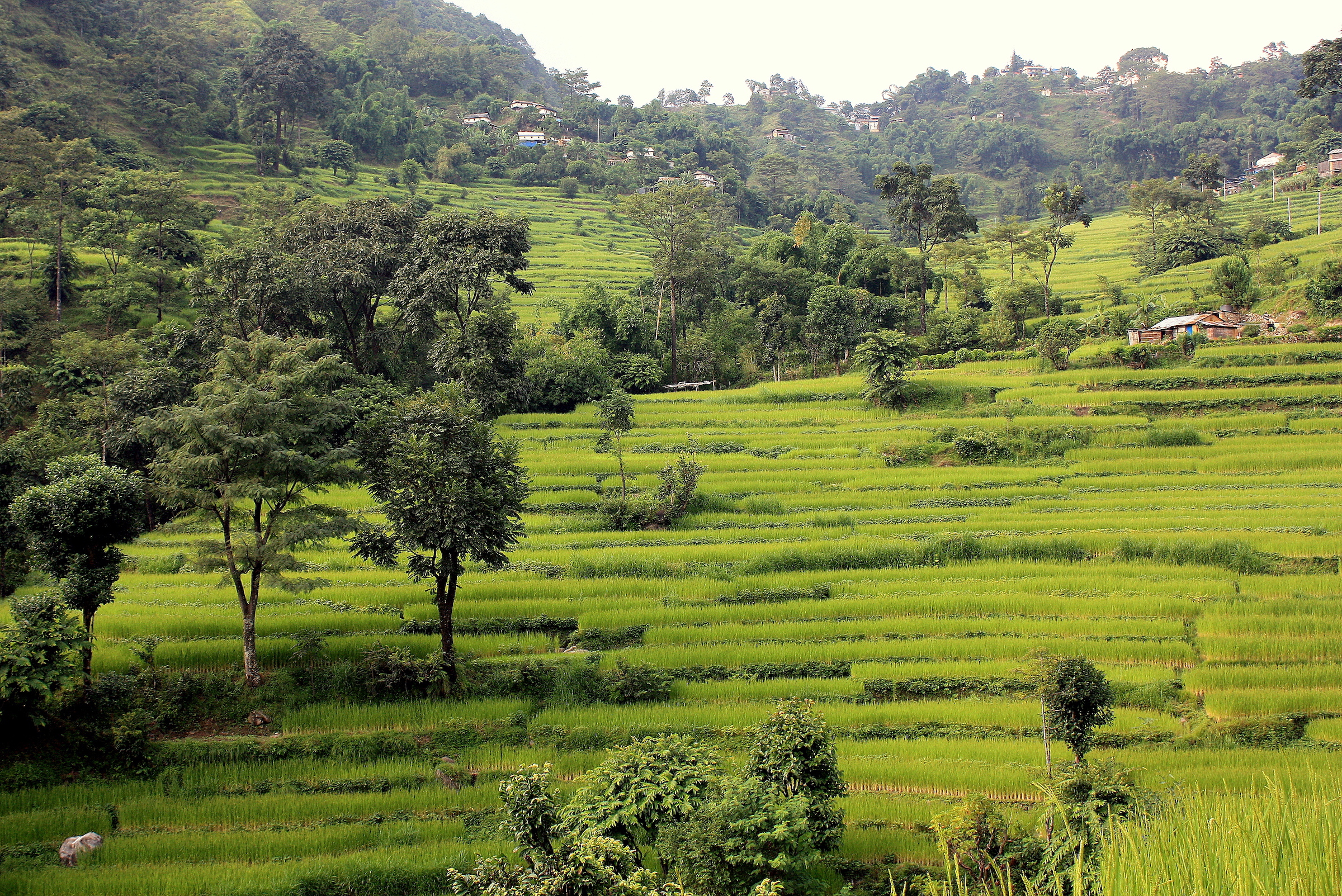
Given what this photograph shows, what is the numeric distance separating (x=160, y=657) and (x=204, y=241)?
3211 cm

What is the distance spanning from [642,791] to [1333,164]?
291 feet

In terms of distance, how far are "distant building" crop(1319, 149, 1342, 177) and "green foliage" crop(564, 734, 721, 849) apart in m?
84.4

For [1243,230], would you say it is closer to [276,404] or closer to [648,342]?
[648,342]

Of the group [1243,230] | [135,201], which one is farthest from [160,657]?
[1243,230]

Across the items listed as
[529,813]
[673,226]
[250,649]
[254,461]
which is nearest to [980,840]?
[529,813]

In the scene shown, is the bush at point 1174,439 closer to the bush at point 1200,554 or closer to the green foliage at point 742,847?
the bush at point 1200,554

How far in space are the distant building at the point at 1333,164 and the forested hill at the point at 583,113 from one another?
182 centimetres

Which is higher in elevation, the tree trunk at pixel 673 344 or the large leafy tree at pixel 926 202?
the large leafy tree at pixel 926 202

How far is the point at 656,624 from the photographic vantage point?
1692 cm

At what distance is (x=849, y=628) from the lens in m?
16.5

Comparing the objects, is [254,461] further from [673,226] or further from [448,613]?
[673,226]

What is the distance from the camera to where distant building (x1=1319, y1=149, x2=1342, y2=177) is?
68.4 metres

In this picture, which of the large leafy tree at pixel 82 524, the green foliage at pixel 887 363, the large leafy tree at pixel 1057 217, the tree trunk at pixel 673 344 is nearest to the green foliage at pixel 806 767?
the large leafy tree at pixel 82 524

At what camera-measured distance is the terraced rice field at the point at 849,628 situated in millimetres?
11227
